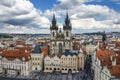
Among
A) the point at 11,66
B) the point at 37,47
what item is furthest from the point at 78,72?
the point at 11,66

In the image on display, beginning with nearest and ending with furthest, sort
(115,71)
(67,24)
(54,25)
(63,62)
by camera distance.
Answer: (115,71)
(63,62)
(67,24)
(54,25)

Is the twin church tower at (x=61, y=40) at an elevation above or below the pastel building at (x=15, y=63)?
above

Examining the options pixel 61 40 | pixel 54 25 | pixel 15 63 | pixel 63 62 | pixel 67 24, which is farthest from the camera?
pixel 54 25

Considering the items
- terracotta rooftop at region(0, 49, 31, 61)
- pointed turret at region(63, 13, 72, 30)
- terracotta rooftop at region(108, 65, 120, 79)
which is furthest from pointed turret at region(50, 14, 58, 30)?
terracotta rooftop at region(108, 65, 120, 79)

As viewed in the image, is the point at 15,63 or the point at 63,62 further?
the point at 63,62

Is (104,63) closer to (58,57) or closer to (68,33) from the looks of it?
(58,57)

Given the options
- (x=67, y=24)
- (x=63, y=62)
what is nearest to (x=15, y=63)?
(x=63, y=62)

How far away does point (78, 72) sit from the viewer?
119750 millimetres

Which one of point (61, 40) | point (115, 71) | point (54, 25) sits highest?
point (54, 25)

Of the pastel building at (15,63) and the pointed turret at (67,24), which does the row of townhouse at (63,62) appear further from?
the pointed turret at (67,24)

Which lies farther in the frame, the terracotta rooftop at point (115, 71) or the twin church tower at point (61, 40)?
the twin church tower at point (61, 40)

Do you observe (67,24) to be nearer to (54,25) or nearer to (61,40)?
(54,25)

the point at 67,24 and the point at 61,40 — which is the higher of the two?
the point at 67,24

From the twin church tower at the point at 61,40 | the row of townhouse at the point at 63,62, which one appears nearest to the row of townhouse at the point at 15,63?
the row of townhouse at the point at 63,62
